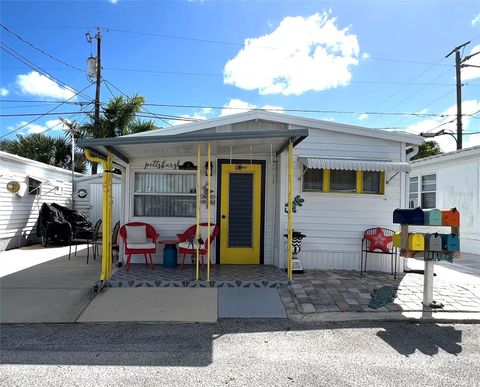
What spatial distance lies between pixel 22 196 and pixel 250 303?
833 centimetres

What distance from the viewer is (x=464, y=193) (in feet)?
32.5

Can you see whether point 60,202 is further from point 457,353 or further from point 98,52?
point 457,353

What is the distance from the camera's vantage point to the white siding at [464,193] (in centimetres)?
951

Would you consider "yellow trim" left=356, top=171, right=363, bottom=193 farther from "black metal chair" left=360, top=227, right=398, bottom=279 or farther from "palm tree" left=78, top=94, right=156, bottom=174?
"palm tree" left=78, top=94, right=156, bottom=174

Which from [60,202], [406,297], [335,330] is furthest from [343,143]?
[60,202]

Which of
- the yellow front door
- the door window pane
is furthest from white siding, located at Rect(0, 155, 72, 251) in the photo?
the door window pane

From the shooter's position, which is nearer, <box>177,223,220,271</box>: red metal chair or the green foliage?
<box>177,223,220,271</box>: red metal chair

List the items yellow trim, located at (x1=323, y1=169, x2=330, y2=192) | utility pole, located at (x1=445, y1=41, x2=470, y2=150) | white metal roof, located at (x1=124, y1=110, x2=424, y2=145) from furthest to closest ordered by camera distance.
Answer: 1. utility pole, located at (x1=445, y1=41, x2=470, y2=150)
2. yellow trim, located at (x1=323, y1=169, x2=330, y2=192)
3. white metal roof, located at (x1=124, y1=110, x2=424, y2=145)

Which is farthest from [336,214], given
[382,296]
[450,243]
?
[450,243]

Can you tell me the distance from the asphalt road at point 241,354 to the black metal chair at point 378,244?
2.34 m

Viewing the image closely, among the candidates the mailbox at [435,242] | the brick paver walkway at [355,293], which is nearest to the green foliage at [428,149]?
the brick paver walkway at [355,293]

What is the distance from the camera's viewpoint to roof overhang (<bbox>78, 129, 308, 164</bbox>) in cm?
508

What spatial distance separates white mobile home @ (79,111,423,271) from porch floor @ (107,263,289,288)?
0.54 meters

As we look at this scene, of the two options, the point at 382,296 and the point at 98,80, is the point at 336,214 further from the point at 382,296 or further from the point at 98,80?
the point at 98,80
